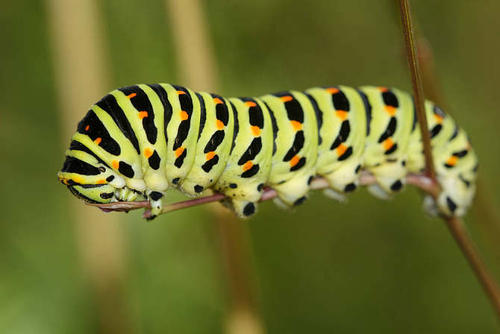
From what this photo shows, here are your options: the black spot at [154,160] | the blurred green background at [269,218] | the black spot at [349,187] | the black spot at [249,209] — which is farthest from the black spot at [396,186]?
the blurred green background at [269,218]

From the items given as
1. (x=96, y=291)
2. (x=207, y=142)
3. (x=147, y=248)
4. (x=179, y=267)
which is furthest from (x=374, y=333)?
(x=207, y=142)

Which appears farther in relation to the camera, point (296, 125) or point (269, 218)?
point (269, 218)

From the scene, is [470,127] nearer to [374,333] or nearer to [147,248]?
[374,333]

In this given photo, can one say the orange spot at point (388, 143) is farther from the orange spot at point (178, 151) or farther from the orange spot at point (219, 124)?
the orange spot at point (178, 151)

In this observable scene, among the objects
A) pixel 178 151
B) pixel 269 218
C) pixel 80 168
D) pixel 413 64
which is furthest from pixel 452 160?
pixel 269 218

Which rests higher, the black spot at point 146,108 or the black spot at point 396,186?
the black spot at point 146,108

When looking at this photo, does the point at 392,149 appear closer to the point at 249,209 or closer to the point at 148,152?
the point at 249,209

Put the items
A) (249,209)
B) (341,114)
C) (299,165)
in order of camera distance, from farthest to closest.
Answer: (341,114), (299,165), (249,209)

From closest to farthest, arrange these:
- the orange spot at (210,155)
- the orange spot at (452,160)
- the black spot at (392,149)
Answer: the orange spot at (210,155) → the black spot at (392,149) → the orange spot at (452,160)
